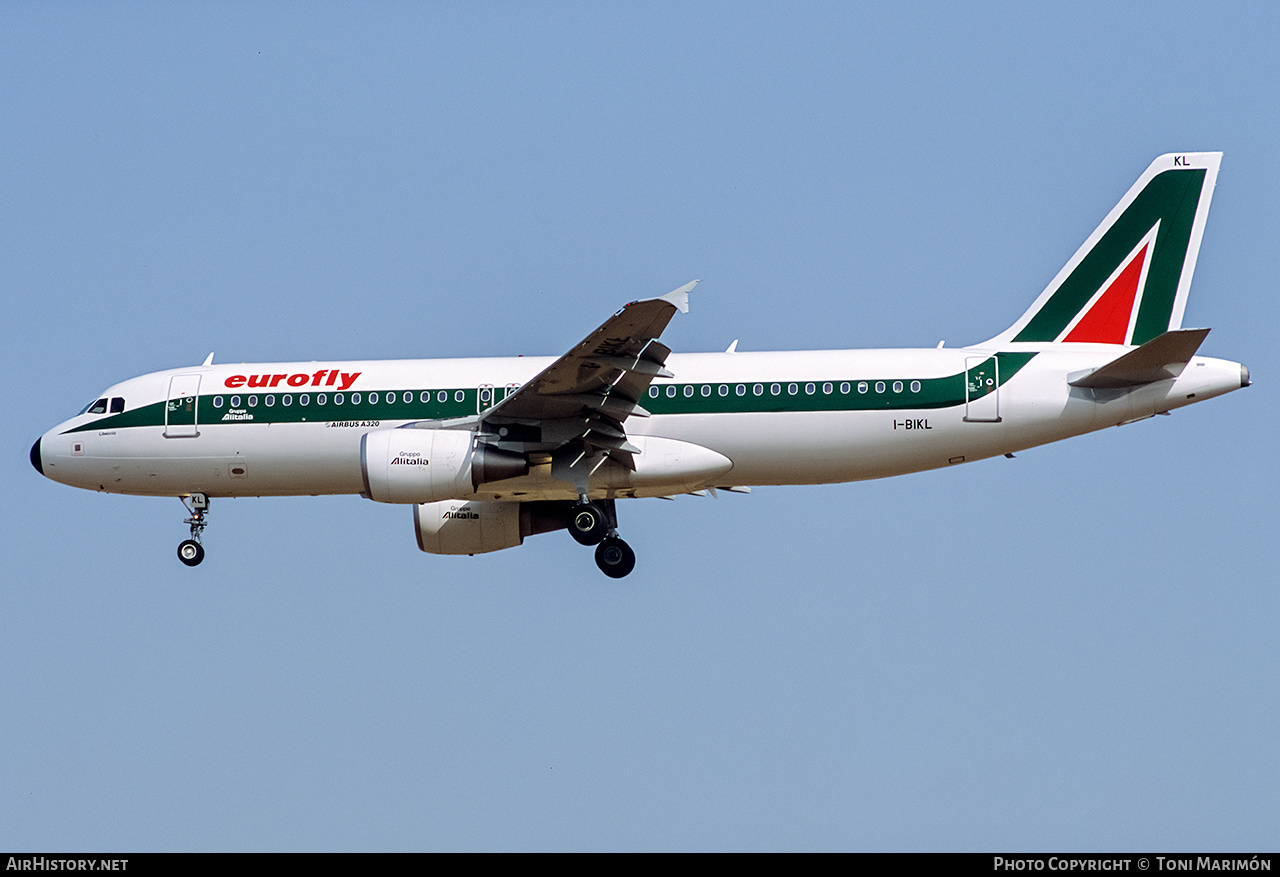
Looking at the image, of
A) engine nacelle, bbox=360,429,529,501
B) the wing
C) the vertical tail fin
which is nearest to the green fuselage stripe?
the wing

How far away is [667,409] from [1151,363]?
804 centimetres

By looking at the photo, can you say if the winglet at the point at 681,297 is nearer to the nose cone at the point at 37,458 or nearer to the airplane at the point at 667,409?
the airplane at the point at 667,409

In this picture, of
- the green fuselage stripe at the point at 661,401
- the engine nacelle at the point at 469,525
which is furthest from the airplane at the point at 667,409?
the engine nacelle at the point at 469,525

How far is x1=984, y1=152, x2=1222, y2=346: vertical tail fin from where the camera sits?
27109mm

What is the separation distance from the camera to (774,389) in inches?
1038

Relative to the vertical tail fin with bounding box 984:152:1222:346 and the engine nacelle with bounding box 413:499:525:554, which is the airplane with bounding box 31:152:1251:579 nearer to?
the vertical tail fin with bounding box 984:152:1222:346

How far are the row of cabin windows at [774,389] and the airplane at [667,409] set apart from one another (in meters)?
0.03

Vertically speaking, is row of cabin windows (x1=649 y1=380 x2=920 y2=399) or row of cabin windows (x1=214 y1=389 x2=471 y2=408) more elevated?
row of cabin windows (x1=214 y1=389 x2=471 y2=408)

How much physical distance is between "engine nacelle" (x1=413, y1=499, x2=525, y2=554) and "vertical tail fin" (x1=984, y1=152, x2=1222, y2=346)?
955 centimetres

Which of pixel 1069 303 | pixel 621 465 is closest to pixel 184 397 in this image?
pixel 621 465

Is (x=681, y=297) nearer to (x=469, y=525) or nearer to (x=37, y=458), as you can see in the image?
(x=469, y=525)
